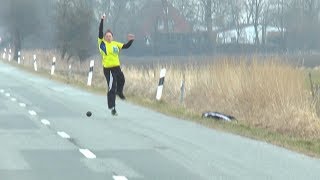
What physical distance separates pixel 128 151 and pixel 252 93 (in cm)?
738

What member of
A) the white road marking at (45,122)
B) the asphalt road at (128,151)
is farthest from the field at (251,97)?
the white road marking at (45,122)

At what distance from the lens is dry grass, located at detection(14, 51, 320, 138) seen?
49.0 ft

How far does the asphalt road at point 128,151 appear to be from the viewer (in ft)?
29.2

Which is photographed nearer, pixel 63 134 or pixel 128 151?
pixel 128 151

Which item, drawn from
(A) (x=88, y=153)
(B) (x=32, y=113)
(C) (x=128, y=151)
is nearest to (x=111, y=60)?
(B) (x=32, y=113)

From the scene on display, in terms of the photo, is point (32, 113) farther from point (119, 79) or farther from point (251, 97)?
point (251, 97)

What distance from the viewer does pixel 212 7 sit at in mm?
86750

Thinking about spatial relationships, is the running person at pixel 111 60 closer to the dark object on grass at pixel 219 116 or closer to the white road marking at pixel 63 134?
the dark object on grass at pixel 219 116

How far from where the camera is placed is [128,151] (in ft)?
35.9

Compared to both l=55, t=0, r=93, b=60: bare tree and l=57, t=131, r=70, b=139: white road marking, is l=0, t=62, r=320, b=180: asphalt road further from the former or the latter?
l=55, t=0, r=93, b=60: bare tree

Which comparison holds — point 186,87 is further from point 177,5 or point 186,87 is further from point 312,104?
point 177,5

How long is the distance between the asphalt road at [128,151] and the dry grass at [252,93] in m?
1.79

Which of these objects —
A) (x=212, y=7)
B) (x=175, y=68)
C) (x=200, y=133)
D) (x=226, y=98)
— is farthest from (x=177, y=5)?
(x=200, y=133)

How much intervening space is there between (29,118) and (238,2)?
74.9 m
